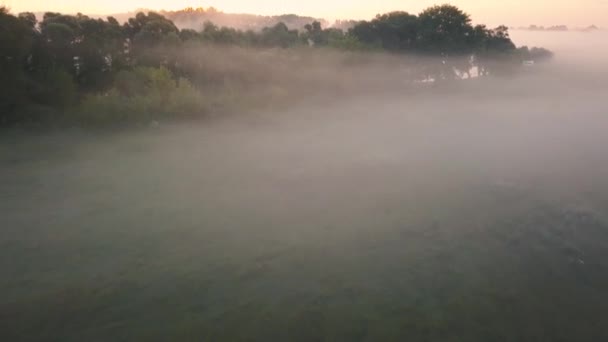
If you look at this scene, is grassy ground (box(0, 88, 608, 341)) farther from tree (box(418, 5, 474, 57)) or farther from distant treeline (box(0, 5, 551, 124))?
tree (box(418, 5, 474, 57))

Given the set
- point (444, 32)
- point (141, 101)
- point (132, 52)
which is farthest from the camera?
point (444, 32)

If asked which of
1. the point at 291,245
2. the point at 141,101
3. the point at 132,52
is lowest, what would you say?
the point at 291,245

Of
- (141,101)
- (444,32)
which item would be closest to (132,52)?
(141,101)

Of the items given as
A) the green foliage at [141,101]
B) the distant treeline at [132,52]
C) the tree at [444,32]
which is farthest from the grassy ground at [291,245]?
the tree at [444,32]

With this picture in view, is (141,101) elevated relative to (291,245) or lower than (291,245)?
elevated

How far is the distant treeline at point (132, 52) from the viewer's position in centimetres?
3014

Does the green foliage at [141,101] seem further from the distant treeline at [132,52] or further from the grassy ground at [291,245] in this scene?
the grassy ground at [291,245]

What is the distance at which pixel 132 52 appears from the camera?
43.4 meters

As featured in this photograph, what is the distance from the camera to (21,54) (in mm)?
29469

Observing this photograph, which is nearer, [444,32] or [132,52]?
[132,52]

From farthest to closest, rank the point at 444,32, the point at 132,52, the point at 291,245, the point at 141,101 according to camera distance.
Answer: the point at 444,32
the point at 132,52
the point at 141,101
the point at 291,245

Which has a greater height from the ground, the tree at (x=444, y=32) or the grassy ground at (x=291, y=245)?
the tree at (x=444, y=32)

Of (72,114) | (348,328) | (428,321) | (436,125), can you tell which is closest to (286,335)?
(348,328)

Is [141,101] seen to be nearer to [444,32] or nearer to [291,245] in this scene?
[291,245]
